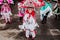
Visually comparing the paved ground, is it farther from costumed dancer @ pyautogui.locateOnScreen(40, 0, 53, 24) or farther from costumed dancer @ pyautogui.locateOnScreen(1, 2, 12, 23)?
costumed dancer @ pyautogui.locateOnScreen(1, 2, 12, 23)

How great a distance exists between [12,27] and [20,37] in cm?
120

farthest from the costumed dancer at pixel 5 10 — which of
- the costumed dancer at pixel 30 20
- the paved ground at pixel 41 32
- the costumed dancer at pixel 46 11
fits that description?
the costumed dancer at pixel 30 20

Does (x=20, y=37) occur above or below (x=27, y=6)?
below

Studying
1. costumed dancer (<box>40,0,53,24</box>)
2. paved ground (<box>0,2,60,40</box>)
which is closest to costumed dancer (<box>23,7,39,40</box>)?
paved ground (<box>0,2,60,40</box>)

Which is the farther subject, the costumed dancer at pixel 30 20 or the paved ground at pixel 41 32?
the paved ground at pixel 41 32

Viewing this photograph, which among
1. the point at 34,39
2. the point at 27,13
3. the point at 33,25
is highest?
the point at 27,13

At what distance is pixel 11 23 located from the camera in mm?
8273

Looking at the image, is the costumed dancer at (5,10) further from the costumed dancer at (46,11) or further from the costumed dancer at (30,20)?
the costumed dancer at (30,20)

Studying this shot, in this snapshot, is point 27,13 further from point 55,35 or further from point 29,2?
point 55,35

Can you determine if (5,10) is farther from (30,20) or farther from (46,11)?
(30,20)

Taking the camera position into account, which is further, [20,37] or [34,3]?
[20,37]

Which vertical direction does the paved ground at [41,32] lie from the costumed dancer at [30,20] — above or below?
below

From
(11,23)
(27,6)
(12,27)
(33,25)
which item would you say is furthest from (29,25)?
(11,23)

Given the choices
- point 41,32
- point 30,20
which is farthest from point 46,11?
point 30,20
